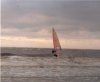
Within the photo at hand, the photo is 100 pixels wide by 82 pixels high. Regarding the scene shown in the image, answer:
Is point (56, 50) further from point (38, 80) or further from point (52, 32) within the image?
point (38, 80)

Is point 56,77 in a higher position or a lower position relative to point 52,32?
lower

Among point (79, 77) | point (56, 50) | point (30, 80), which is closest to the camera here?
point (30, 80)

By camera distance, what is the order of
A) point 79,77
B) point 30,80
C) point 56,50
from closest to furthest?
point 30,80 < point 79,77 < point 56,50

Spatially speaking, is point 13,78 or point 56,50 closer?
point 13,78

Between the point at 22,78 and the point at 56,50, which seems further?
the point at 56,50

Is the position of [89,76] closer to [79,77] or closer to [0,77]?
[79,77]

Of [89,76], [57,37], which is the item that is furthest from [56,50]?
[89,76]

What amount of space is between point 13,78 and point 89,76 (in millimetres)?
5717

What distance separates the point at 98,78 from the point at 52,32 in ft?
82.7

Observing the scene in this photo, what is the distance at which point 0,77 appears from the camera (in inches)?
1014

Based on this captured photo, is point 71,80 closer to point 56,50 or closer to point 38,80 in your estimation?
point 38,80

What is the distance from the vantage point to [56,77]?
2702 cm

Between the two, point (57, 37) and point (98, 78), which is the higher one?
point (57, 37)

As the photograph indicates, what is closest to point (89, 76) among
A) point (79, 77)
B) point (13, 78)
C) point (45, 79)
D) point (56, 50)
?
point (79, 77)
